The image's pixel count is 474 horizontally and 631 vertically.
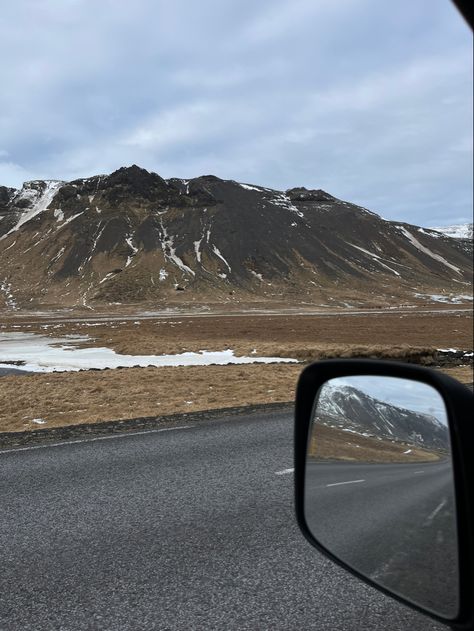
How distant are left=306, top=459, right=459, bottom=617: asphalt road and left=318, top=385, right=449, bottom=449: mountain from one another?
0.12 metres

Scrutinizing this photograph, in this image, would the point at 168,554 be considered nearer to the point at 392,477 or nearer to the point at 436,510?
the point at 392,477

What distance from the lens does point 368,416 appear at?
7.99 feet

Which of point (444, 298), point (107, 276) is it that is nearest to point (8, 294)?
point (107, 276)

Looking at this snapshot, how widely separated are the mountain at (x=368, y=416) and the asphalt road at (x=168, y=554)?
1.65 metres

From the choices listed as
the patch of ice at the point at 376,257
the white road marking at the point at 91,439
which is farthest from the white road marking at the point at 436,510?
the patch of ice at the point at 376,257

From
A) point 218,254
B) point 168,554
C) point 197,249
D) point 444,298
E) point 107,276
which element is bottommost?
point 168,554

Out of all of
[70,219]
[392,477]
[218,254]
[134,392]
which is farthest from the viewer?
[70,219]

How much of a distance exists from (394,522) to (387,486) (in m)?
0.18

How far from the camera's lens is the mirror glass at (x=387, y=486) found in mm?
1609

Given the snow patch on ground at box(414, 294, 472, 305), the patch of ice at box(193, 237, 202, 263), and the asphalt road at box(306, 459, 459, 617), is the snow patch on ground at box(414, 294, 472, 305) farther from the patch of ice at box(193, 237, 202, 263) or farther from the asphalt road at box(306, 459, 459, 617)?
the asphalt road at box(306, 459, 459, 617)

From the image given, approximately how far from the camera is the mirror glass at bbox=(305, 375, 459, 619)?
5.28 feet

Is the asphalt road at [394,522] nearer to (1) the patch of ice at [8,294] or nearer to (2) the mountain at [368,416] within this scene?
(2) the mountain at [368,416]

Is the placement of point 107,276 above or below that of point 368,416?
above

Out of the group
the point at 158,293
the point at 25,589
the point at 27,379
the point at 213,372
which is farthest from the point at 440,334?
the point at 158,293
